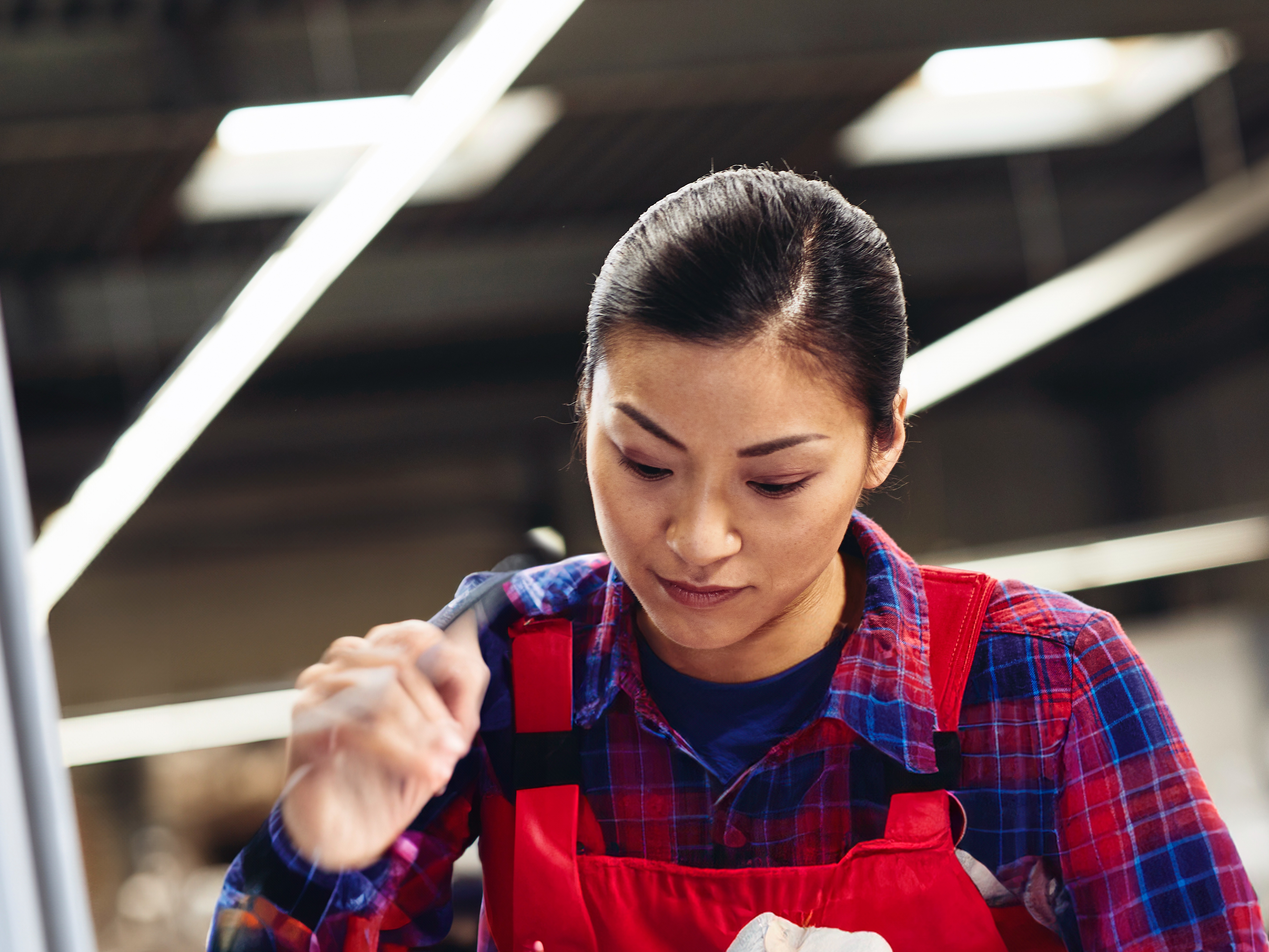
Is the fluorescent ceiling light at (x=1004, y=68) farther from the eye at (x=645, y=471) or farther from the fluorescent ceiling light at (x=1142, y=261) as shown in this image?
the eye at (x=645, y=471)

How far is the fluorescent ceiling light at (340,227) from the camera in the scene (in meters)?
0.85

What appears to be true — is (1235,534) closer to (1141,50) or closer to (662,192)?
(1141,50)

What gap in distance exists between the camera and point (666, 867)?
629 mm

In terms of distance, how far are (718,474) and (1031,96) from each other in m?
1.21

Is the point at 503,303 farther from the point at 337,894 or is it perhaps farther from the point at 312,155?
the point at 312,155

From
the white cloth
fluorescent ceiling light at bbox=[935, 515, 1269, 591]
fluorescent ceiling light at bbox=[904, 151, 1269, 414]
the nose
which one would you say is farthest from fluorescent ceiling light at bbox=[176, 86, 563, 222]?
fluorescent ceiling light at bbox=[935, 515, 1269, 591]

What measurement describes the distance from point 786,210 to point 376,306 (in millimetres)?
1857

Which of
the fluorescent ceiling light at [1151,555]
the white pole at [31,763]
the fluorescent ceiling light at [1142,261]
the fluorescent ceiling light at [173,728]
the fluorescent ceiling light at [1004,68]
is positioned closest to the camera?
the white pole at [31,763]

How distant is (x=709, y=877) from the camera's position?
2.05 ft

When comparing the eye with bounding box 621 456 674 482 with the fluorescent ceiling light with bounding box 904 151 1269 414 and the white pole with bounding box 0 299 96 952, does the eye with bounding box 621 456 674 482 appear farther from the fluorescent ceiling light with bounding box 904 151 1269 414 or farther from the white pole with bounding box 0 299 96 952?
the fluorescent ceiling light with bounding box 904 151 1269 414

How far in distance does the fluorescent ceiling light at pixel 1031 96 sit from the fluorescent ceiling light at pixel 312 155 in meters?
0.54

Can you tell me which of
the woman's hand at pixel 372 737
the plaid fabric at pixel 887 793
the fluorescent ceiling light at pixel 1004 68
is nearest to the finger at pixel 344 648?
the woman's hand at pixel 372 737

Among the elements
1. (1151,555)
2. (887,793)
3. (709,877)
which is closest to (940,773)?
(887,793)

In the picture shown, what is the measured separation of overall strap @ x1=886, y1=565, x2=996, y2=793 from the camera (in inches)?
24.4
